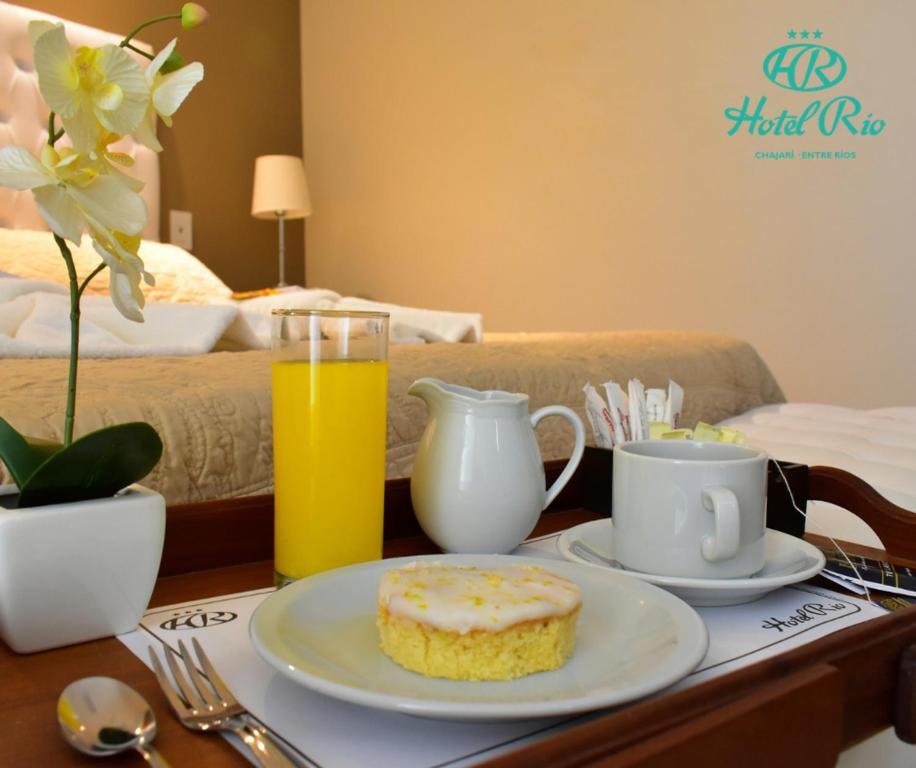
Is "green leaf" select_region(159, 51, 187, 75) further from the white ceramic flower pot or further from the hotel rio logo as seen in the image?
the hotel rio logo

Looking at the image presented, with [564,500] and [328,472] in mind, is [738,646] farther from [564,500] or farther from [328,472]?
[564,500]

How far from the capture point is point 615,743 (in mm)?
436

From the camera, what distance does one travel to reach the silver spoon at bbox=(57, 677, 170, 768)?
1.49ft

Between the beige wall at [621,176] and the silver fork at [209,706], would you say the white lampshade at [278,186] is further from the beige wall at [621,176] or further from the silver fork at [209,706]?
the silver fork at [209,706]

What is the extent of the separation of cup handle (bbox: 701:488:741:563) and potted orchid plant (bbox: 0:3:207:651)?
436mm

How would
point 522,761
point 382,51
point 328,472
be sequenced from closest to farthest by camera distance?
point 522,761, point 328,472, point 382,51

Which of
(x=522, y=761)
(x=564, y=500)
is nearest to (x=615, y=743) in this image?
(x=522, y=761)

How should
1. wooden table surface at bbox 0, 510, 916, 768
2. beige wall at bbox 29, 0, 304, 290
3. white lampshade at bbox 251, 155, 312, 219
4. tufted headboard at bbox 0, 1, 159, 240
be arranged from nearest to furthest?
wooden table surface at bbox 0, 510, 916, 768, tufted headboard at bbox 0, 1, 159, 240, beige wall at bbox 29, 0, 304, 290, white lampshade at bbox 251, 155, 312, 219

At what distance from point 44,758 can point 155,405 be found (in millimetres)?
541

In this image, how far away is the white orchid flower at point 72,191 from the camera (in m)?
0.54

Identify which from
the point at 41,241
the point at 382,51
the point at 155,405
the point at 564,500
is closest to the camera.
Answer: the point at 155,405

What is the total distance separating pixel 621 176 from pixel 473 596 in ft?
9.50

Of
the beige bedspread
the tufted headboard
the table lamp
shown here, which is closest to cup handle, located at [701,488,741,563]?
the beige bedspread

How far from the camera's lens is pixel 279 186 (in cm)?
A: 379
